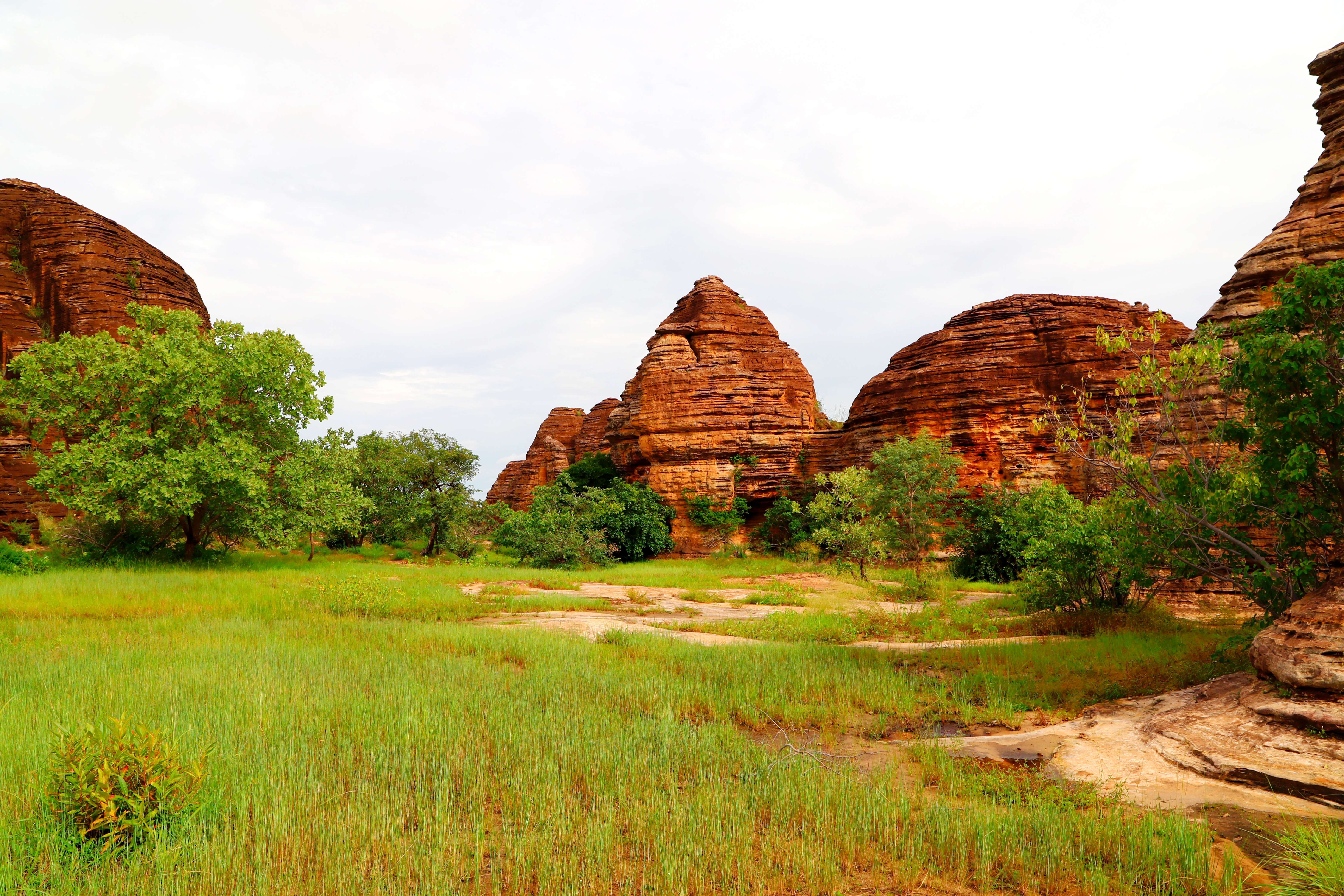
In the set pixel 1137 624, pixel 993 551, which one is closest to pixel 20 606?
pixel 1137 624

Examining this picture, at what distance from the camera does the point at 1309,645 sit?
573cm

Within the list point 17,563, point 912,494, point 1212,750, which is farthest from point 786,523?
point 1212,750

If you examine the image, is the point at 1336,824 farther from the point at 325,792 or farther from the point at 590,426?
the point at 590,426

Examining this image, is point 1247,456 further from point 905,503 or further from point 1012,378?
point 1012,378

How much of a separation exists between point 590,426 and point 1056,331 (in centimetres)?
5078

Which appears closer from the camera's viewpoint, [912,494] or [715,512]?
[912,494]

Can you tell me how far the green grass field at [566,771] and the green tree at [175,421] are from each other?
10836 millimetres

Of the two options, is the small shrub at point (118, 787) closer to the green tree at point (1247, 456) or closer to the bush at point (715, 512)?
the green tree at point (1247, 456)

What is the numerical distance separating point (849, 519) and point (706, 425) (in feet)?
40.7

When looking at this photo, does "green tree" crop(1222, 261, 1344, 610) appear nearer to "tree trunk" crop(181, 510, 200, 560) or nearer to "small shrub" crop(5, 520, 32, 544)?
"tree trunk" crop(181, 510, 200, 560)

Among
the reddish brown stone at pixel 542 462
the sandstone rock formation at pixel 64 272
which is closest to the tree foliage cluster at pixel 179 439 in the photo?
the sandstone rock formation at pixel 64 272

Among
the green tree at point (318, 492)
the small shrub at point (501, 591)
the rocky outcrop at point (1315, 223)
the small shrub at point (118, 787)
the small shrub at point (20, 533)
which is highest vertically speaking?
the rocky outcrop at point (1315, 223)

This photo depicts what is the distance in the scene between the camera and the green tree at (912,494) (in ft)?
83.1

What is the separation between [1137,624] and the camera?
11.6 metres
